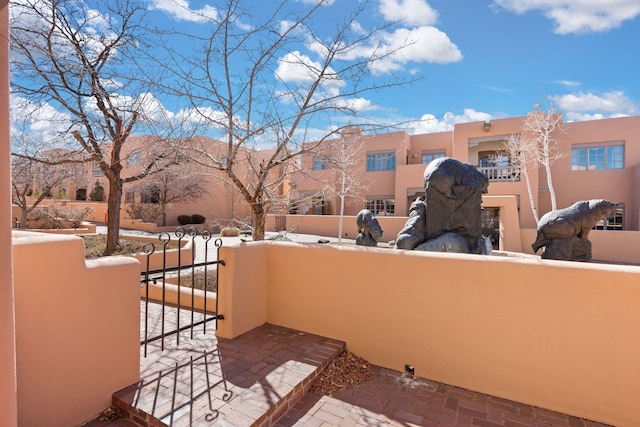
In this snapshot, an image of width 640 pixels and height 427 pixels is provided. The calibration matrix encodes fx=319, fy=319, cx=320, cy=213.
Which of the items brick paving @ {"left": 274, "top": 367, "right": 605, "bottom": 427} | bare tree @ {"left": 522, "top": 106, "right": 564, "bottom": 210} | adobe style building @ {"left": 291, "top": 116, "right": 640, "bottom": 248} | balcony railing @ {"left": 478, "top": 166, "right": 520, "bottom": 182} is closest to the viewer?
brick paving @ {"left": 274, "top": 367, "right": 605, "bottom": 427}

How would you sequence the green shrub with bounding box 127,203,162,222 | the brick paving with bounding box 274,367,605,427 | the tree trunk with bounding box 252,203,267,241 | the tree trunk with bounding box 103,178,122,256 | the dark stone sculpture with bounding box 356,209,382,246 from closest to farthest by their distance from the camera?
1. the brick paving with bounding box 274,367,605,427
2. the tree trunk with bounding box 252,203,267,241
3. the tree trunk with bounding box 103,178,122,256
4. the dark stone sculpture with bounding box 356,209,382,246
5. the green shrub with bounding box 127,203,162,222

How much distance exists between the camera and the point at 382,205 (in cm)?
2434

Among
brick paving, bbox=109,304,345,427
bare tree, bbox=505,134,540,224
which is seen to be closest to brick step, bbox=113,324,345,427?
brick paving, bbox=109,304,345,427

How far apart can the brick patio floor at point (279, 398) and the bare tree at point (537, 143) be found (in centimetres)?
1839

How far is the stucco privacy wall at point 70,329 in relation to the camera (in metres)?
2.31

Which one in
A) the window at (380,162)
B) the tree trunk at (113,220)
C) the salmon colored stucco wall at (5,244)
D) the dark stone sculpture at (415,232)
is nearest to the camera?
the salmon colored stucco wall at (5,244)

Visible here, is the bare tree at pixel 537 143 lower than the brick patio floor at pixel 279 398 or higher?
higher

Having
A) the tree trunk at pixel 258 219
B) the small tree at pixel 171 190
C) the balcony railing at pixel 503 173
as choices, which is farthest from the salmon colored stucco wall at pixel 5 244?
the balcony railing at pixel 503 173

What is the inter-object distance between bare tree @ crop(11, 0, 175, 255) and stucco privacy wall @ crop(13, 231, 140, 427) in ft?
12.1

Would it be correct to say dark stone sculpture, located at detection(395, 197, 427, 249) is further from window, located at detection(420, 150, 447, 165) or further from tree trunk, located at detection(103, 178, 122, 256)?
window, located at detection(420, 150, 447, 165)

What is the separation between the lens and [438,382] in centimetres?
357

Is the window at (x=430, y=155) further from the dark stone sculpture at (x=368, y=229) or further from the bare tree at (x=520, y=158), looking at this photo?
the dark stone sculpture at (x=368, y=229)

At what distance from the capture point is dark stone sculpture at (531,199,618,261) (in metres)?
7.15

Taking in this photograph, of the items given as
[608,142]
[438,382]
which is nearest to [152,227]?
[438,382]
